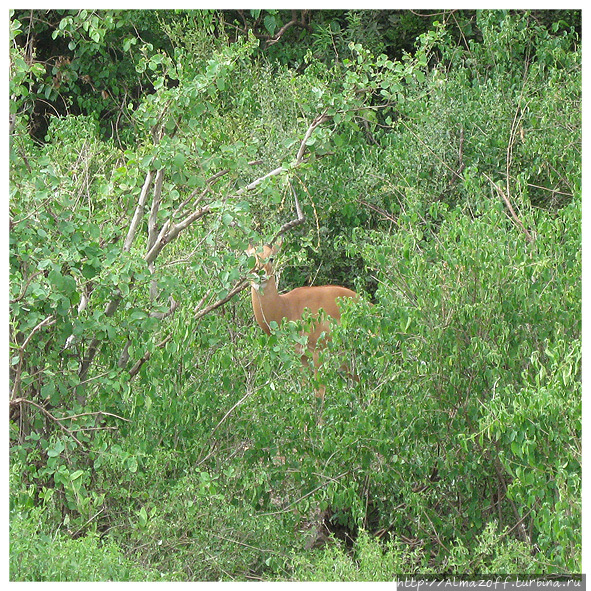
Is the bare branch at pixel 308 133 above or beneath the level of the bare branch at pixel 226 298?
above

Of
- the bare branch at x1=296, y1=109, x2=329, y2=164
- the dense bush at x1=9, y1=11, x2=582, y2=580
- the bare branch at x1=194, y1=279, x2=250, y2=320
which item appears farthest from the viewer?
the bare branch at x1=296, y1=109, x2=329, y2=164

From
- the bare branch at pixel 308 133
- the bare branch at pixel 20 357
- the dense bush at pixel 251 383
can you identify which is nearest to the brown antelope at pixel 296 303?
the dense bush at pixel 251 383

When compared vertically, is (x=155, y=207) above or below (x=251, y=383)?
above

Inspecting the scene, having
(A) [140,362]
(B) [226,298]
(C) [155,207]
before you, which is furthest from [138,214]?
(A) [140,362]

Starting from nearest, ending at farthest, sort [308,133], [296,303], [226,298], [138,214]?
[226,298] → [138,214] → [308,133] → [296,303]

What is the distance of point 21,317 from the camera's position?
3998 mm

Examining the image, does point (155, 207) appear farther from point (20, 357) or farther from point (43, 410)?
point (43, 410)

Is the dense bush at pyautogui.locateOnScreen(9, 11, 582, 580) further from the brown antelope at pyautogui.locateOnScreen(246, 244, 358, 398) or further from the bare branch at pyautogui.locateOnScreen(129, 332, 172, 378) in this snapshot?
the brown antelope at pyautogui.locateOnScreen(246, 244, 358, 398)

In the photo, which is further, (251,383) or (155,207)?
(251,383)

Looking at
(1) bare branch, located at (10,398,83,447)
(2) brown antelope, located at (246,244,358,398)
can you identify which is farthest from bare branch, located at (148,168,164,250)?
(2) brown antelope, located at (246,244,358,398)

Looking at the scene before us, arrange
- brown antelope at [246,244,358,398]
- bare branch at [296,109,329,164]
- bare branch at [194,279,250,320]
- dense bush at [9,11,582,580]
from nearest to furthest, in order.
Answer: dense bush at [9,11,582,580] < bare branch at [194,279,250,320] < bare branch at [296,109,329,164] < brown antelope at [246,244,358,398]

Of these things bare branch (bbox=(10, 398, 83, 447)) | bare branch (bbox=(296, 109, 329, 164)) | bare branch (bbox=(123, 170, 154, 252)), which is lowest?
bare branch (bbox=(10, 398, 83, 447))

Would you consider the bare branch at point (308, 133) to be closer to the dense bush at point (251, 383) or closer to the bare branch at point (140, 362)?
the dense bush at point (251, 383)

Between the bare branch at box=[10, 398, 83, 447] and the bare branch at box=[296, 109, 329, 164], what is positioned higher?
the bare branch at box=[296, 109, 329, 164]
